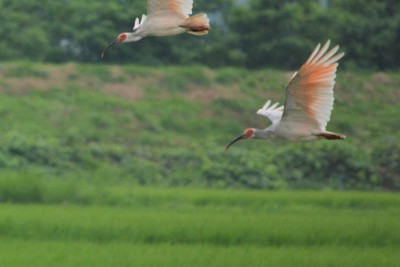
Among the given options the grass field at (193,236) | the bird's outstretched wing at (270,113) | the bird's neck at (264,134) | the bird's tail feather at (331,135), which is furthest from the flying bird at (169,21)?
the grass field at (193,236)

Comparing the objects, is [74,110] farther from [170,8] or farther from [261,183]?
[170,8]

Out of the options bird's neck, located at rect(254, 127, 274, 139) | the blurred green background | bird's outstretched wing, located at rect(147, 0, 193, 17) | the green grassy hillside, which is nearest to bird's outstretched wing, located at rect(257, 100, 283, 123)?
bird's neck, located at rect(254, 127, 274, 139)

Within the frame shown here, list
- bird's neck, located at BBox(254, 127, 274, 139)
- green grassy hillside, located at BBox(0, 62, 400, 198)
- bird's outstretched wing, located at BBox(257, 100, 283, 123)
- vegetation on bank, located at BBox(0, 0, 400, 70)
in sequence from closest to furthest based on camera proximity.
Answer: bird's neck, located at BBox(254, 127, 274, 139)
bird's outstretched wing, located at BBox(257, 100, 283, 123)
green grassy hillside, located at BBox(0, 62, 400, 198)
vegetation on bank, located at BBox(0, 0, 400, 70)

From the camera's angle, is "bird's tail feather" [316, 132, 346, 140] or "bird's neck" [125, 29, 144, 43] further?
"bird's tail feather" [316, 132, 346, 140]

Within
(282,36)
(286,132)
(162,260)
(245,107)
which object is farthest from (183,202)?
(282,36)

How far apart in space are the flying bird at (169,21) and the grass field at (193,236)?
377cm

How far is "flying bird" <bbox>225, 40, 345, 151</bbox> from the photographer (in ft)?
20.3

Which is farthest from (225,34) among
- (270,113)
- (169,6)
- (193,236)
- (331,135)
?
(169,6)

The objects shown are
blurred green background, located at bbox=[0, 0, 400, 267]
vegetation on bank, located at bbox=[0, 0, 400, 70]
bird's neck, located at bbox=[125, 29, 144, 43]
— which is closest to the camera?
bird's neck, located at bbox=[125, 29, 144, 43]

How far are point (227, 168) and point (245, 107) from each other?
22.2 ft

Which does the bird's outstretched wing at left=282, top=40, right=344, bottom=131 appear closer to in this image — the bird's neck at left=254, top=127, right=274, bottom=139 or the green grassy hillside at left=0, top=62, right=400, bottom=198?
the bird's neck at left=254, top=127, right=274, bottom=139

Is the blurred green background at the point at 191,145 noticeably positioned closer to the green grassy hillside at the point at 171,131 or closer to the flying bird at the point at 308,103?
the green grassy hillside at the point at 171,131

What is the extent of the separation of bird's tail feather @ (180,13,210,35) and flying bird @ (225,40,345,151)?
2.77 ft

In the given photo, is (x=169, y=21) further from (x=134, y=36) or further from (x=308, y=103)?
(x=308, y=103)
